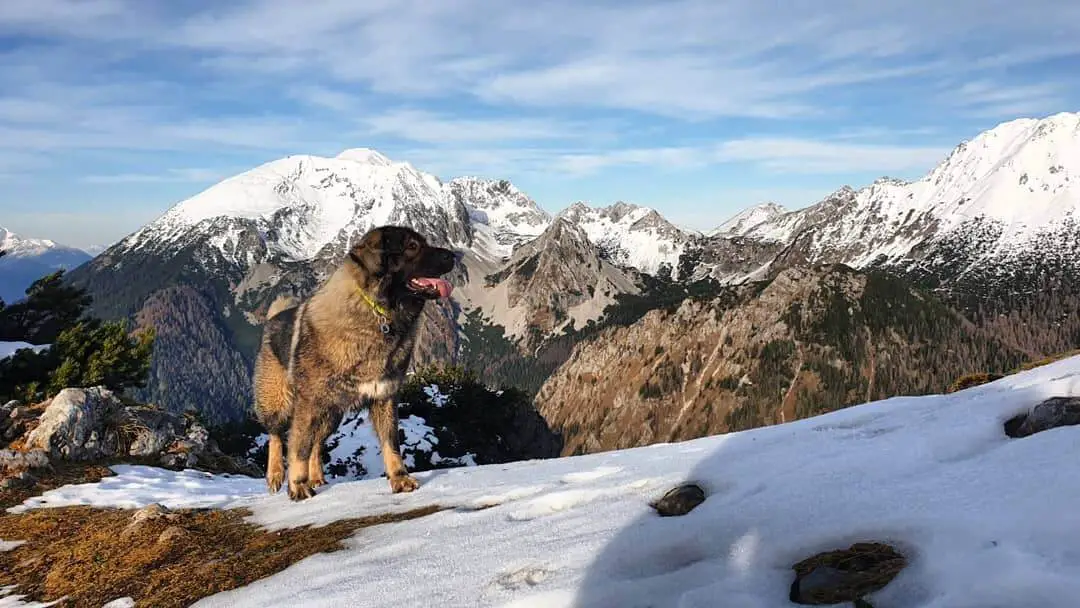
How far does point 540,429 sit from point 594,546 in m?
90.2

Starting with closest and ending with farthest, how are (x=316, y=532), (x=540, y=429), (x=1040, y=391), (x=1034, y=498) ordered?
(x=1034, y=498)
(x=1040, y=391)
(x=316, y=532)
(x=540, y=429)

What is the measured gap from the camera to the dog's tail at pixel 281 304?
1286 centimetres

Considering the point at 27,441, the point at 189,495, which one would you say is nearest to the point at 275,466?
the point at 189,495

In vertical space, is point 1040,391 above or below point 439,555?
above

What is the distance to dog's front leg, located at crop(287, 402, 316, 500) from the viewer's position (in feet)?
34.2

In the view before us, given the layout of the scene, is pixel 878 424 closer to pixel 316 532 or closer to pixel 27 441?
pixel 316 532

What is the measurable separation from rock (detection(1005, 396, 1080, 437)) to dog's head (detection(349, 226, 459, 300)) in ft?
22.7

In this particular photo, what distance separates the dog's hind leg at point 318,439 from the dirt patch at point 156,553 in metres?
1.52

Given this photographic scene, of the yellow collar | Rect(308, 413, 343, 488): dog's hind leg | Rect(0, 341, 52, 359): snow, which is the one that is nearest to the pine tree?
Rect(0, 341, 52, 359): snow

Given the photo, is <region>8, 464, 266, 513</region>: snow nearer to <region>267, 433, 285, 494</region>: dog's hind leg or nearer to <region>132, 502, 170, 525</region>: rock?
<region>267, 433, 285, 494</region>: dog's hind leg

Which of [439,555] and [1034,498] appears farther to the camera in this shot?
[439,555]

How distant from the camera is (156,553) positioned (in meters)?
8.24

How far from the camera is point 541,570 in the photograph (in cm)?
557

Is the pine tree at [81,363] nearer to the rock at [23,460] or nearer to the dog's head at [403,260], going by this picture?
the rock at [23,460]
